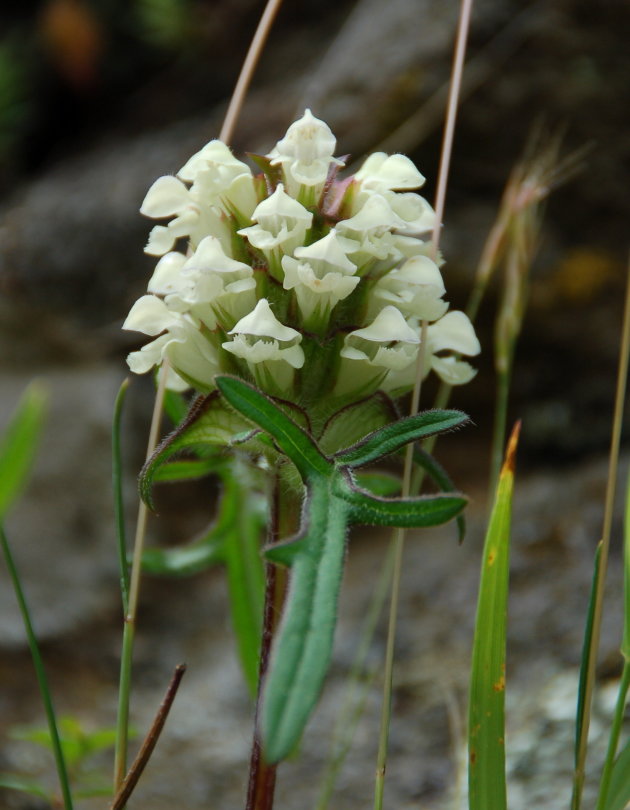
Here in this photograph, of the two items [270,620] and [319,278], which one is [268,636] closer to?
[270,620]

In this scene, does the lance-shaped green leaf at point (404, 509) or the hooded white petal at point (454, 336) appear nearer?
the lance-shaped green leaf at point (404, 509)

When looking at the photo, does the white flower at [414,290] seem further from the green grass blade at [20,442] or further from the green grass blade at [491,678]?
the green grass blade at [20,442]

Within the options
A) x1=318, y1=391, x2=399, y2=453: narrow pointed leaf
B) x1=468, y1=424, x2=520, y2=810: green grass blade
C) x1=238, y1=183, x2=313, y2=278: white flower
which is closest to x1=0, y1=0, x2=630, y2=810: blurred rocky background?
x1=468, y1=424, x2=520, y2=810: green grass blade

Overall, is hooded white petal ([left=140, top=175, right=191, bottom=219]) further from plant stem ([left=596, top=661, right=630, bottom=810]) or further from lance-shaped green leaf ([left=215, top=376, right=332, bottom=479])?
plant stem ([left=596, top=661, right=630, bottom=810])

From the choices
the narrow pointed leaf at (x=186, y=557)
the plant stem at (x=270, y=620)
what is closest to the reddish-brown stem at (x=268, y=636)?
the plant stem at (x=270, y=620)

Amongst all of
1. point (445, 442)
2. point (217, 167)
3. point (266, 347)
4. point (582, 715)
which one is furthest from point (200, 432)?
point (445, 442)

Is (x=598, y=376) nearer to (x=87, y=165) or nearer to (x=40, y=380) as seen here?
(x=40, y=380)
